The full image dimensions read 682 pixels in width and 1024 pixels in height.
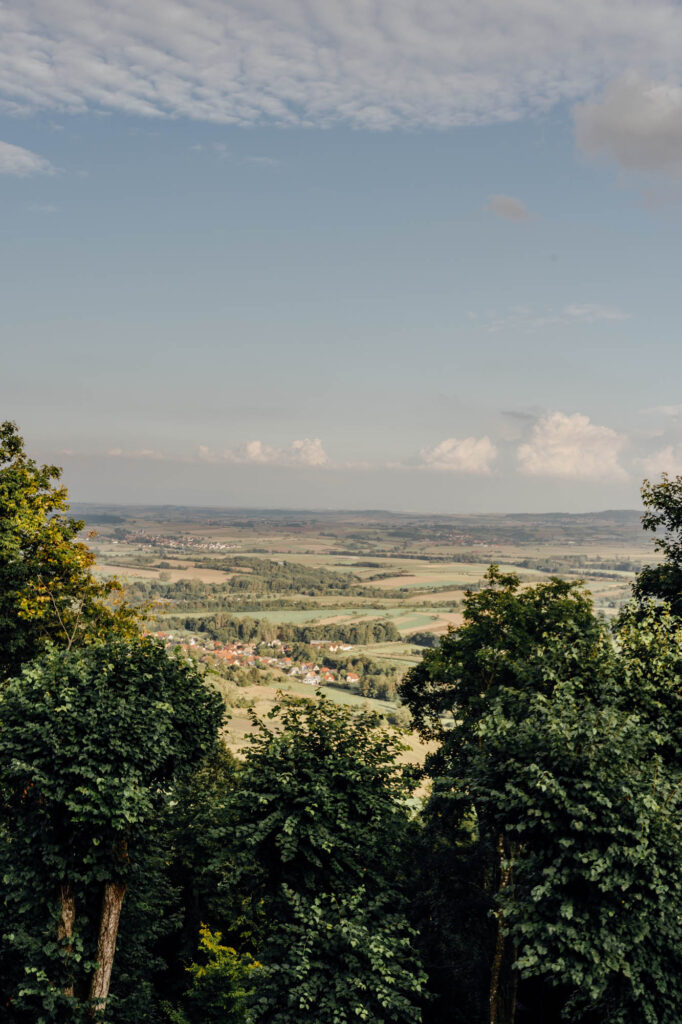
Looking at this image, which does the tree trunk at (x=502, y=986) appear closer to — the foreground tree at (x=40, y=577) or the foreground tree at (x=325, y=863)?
the foreground tree at (x=325, y=863)

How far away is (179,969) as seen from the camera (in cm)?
2783

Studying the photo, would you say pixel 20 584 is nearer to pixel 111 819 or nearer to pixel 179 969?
pixel 111 819

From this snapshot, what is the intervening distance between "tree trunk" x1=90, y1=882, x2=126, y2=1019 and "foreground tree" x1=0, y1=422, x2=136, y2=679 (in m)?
9.57

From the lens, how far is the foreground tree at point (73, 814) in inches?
640

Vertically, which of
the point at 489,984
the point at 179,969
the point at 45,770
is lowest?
the point at 179,969

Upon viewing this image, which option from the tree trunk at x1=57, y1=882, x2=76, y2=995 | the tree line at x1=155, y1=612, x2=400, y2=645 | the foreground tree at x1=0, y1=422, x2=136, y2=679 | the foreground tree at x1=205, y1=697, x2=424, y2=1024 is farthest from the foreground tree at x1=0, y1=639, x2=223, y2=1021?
the tree line at x1=155, y1=612, x2=400, y2=645

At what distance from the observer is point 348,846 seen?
54.7 feet

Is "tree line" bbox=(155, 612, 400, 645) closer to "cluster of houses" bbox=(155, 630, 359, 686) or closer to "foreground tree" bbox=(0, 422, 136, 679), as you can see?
"cluster of houses" bbox=(155, 630, 359, 686)

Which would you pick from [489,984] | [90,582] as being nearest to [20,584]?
[90,582]

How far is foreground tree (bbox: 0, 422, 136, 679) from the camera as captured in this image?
25703 millimetres

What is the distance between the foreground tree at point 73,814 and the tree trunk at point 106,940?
3 cm

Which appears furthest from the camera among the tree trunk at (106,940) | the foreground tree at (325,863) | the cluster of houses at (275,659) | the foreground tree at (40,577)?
the cluster of houses at (275,659)

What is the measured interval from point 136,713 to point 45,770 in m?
2.56

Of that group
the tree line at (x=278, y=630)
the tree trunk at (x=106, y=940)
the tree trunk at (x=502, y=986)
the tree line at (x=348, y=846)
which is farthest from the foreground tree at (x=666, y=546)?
the tree line at (x=278, y=630)
